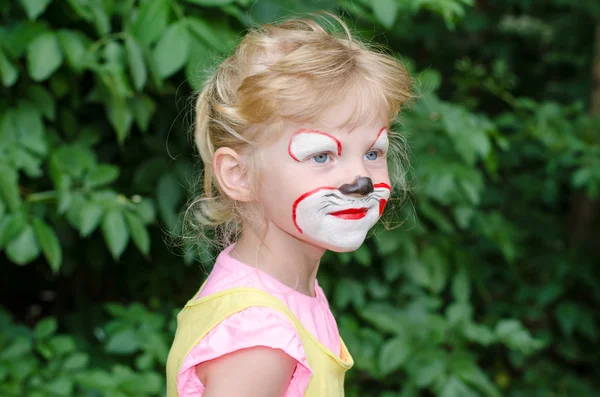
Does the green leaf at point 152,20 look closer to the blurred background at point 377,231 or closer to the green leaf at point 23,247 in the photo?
the blurred background at point 377,231

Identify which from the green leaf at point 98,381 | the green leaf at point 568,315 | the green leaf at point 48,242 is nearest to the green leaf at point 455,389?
the green leaf at point 568,315

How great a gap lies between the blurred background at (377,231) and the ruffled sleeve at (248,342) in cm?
66

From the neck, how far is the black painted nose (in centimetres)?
12

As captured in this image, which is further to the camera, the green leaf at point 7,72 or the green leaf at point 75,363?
the green leaf at point 75,363

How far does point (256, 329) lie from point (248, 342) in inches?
0.8

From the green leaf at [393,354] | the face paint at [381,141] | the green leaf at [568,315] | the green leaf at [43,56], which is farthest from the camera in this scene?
the green leaf at [568,315]

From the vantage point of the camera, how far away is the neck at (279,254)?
3.79ft

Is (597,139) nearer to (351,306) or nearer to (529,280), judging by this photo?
(529,280)

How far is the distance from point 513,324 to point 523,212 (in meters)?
0.86

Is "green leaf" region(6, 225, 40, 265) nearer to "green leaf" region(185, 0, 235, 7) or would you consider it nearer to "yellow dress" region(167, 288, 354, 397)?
"green leaf" region(185, 0, 235, 7)

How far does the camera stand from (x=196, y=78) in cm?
172

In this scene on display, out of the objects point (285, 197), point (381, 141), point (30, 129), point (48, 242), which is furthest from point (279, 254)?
point (30, 129)

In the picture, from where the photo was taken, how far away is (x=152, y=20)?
1766mm

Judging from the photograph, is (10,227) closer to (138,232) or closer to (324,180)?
(138,232)
